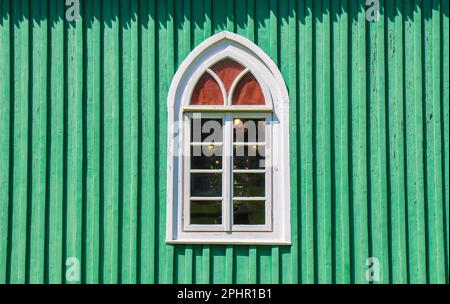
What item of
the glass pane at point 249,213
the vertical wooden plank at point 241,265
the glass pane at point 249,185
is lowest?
the vertical wooden plank at point 241,265

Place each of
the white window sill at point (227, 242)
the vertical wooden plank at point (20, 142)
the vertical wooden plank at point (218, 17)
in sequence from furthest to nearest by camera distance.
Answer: the vertical wooden plank at point (218, 17)
the vertical wooden plank at point (20, 142)
the white window sill at point (227, 242)

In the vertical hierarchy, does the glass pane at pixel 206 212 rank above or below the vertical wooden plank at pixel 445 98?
below

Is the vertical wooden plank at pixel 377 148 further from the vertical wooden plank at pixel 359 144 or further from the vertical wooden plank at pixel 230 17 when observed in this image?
the vertical wooden plank at pixel 230 17

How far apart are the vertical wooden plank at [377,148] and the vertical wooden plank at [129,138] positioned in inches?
87.0

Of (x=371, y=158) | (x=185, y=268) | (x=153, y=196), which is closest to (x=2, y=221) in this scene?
(x=153, y=196)

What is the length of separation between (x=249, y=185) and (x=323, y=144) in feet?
2.61

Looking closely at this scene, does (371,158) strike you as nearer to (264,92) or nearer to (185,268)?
(264,92)

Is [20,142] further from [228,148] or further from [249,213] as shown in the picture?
[249,213]

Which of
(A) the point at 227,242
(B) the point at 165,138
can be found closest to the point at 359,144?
(A) the point at 227,242

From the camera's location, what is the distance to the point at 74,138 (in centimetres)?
558

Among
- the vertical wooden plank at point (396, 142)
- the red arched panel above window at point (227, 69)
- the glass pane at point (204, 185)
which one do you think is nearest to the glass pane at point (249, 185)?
the glass pane at point (204, 185)

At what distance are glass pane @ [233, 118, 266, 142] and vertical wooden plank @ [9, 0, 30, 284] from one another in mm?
1990

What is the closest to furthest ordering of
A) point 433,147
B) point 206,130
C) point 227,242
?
point 227,242 → point 433,147 → point 206,130

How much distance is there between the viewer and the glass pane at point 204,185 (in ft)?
18.4
